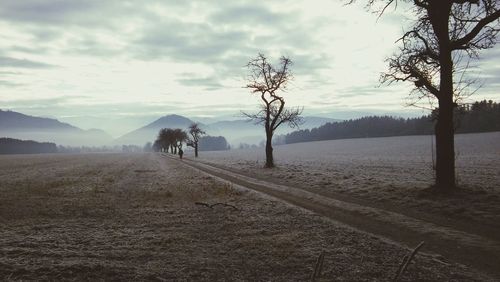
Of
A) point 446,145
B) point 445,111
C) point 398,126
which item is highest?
point 398,126

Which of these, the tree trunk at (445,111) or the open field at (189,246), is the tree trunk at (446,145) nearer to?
the tree trunk at (445,111)

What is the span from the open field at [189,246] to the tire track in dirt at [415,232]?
627mm

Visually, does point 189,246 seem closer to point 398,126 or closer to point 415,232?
point 415,232

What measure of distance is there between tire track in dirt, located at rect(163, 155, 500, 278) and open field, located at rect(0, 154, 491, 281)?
627mm

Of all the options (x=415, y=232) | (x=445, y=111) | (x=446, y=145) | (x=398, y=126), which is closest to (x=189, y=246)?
(x=415, y=232)

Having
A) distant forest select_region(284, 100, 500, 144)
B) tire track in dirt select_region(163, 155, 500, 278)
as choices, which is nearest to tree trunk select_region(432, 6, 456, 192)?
tire track in dirt select_region(163, 155, 500, 278)

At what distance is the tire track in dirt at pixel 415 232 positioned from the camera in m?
9.41

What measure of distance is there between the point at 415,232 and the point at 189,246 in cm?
716

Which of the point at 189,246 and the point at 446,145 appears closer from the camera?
the point at 189,246

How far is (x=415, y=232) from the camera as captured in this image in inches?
479

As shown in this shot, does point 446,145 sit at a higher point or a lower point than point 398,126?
lower

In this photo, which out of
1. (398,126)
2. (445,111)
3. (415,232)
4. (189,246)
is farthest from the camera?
(398,126)

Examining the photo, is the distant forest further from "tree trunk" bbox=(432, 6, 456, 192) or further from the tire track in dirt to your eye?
the tire track in dirt

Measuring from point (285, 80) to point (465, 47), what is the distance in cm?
3047
